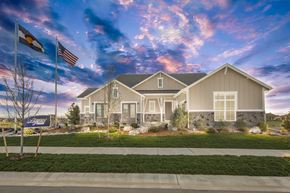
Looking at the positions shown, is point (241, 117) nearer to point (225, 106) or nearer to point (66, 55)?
point (225, 106)

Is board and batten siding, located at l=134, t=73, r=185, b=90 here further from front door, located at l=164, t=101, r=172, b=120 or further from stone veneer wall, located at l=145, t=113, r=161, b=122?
stone veneer wall, located at l=145, t=113, r=161, b=122

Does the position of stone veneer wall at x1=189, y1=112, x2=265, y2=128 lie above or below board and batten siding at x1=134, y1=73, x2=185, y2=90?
below

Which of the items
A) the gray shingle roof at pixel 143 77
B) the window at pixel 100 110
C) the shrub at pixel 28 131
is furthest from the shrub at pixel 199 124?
the shrub at pixel 28 131

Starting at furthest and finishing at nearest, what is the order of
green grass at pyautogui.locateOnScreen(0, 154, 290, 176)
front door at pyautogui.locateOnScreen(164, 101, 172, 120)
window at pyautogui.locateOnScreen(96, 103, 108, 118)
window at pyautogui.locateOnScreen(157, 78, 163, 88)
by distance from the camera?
window at pyautogui.locateOnScreen(157, 78, 163, 88) → front door at pyautogui.locateOnScreen(164, 101, 172, 120) → window at pyautogui.locateOnScreen(96, 103, 108, 118) → green grass at pyautogui.locateOnScreen(0, 154, 290, 176)

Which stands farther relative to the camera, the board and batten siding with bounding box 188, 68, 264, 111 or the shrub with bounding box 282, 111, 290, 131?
the board and batten siding with bounding box 188, 68, 264, 111

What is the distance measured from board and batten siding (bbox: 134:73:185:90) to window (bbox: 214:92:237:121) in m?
9.31

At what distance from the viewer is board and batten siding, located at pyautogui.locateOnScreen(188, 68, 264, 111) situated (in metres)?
21.5

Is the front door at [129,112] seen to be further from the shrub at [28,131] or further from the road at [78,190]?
the road at [78,190]

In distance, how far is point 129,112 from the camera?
1104 inches

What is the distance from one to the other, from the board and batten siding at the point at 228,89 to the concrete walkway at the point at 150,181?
14.7 meters

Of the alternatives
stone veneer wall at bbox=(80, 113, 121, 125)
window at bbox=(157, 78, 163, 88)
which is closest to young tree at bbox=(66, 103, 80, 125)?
stone veneer wall at bbox=(80, 113, 121, 125)

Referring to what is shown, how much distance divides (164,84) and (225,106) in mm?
10550

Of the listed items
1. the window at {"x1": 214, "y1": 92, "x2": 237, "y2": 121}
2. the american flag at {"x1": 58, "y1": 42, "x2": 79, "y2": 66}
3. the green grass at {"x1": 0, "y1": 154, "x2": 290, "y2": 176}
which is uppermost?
the american flag at {"x1": 58, "y1": 42, "x2": 79, "y2": 66}

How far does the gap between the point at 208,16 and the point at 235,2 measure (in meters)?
2.68
